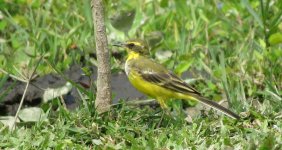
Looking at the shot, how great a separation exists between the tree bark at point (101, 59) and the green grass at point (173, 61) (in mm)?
107

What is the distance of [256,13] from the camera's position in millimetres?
8164

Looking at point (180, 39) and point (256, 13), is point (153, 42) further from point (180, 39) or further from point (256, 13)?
point (256, 13)

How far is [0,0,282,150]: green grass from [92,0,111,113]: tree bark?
0.11 metres

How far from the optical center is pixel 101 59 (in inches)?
256

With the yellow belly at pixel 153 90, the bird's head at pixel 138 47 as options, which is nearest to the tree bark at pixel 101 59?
the yellow belly at pixel 153 90

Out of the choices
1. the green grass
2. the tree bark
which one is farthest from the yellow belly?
the tree bark

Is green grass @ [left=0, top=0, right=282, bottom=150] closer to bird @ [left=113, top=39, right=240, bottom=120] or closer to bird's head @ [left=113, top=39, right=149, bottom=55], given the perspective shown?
bird @ [left=113, top=39, right=240, bottom=120]

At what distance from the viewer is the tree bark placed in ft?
21.1

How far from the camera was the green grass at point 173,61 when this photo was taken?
6184 millimetres

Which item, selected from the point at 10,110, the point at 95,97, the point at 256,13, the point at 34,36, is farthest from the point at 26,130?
the point at 256,13

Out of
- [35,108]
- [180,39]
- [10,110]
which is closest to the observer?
[35,108]

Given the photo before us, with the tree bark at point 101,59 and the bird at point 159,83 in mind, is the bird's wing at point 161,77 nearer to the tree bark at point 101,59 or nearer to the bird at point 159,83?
the bird at point 159,83

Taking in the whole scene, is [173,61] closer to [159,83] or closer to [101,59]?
[159,83]

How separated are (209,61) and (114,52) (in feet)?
3.32
